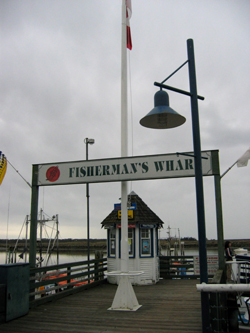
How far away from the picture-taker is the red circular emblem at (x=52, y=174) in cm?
956

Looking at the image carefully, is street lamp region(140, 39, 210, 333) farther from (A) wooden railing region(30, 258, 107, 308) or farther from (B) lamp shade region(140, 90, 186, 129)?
(A) wooden railing region(30, 258, 107, 308)

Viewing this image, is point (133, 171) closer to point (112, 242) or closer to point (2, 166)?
→ point (2, 166)

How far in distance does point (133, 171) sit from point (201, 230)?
153 inches

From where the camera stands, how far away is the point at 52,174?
9.61m

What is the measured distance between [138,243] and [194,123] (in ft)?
28.3

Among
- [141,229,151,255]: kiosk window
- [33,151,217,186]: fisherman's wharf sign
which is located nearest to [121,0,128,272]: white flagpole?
[33,151,217,186]: fisherman's wharf sign

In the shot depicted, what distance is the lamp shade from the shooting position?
5.85 m

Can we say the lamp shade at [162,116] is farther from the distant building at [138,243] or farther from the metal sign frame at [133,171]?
the distant building at [138,243]

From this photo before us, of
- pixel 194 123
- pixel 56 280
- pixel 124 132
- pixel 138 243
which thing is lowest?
pixel 56 280

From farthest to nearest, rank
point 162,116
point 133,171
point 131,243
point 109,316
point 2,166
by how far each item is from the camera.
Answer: point 131,243 < point 2,166 < point 133,171 < point 109,316 < point 162,116

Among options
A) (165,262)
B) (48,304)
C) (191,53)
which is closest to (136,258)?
(165,262)

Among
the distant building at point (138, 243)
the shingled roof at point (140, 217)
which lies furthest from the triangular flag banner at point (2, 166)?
the shingled roof at point (140, 217)

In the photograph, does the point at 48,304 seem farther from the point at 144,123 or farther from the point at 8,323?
the point at 144,123

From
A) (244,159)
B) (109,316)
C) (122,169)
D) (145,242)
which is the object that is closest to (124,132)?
(122,169)
